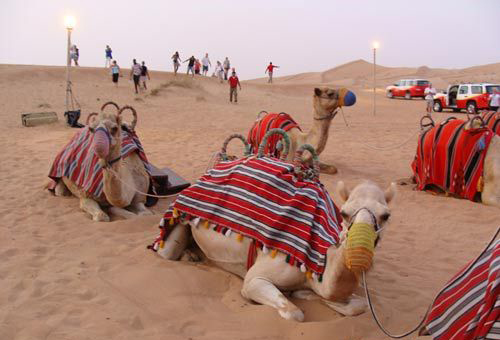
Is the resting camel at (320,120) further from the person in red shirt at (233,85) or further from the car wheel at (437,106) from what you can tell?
the car wheel at (437,106)

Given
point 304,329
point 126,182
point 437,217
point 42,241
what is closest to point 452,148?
point 437,217

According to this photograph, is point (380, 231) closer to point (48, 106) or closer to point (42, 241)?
point (42, 241)

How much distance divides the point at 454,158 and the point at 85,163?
5.36 metres

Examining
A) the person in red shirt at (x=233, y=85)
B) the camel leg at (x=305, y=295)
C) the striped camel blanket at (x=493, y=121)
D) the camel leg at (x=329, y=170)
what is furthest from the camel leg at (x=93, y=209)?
the person in red shirt at (x=233, y=85)

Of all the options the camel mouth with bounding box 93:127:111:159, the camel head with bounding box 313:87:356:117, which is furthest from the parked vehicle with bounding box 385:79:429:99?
the camel mouth with bounding box 93:127:111:159

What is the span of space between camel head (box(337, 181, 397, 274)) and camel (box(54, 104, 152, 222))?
3.23m

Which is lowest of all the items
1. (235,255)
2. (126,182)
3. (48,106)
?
(235,255)

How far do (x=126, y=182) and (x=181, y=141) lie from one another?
22.7 feet

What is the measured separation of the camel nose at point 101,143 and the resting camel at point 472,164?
16.9 feet

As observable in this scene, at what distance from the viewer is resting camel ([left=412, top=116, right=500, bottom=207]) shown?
7513 millimetres

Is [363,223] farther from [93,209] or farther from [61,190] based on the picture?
[61,190]

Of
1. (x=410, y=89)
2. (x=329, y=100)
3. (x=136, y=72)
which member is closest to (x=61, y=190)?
(x=329, y=100)

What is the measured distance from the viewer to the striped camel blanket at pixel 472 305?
2.24m

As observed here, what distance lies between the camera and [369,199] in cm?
299
